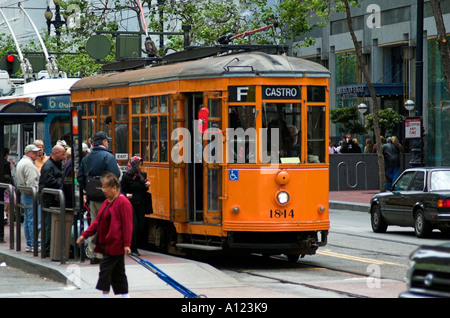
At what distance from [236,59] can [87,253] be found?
3.64m

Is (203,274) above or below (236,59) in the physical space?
below

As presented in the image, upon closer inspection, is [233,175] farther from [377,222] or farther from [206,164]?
[377,222]

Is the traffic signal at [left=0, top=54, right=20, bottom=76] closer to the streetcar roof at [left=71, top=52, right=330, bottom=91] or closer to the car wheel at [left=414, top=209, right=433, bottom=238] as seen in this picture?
the car wheel at [left=414, top=209, right=433, bottom=238]

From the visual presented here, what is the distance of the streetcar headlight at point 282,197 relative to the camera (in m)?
14.4

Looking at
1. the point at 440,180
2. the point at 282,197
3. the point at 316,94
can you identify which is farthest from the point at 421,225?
the point at 282,197

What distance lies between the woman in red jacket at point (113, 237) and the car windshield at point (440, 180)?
10934 mm

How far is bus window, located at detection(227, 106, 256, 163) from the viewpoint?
47.7 ft

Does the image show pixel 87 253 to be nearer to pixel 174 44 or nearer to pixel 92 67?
pixel 174 44

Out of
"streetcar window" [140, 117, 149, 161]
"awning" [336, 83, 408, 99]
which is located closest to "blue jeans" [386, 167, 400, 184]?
"awning" [336, 83, 408, 99]

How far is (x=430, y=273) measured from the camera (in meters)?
7.61

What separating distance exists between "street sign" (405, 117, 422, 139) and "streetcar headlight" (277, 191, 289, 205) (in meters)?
14.5

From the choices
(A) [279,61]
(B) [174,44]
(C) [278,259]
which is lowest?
(C) [278,259]
